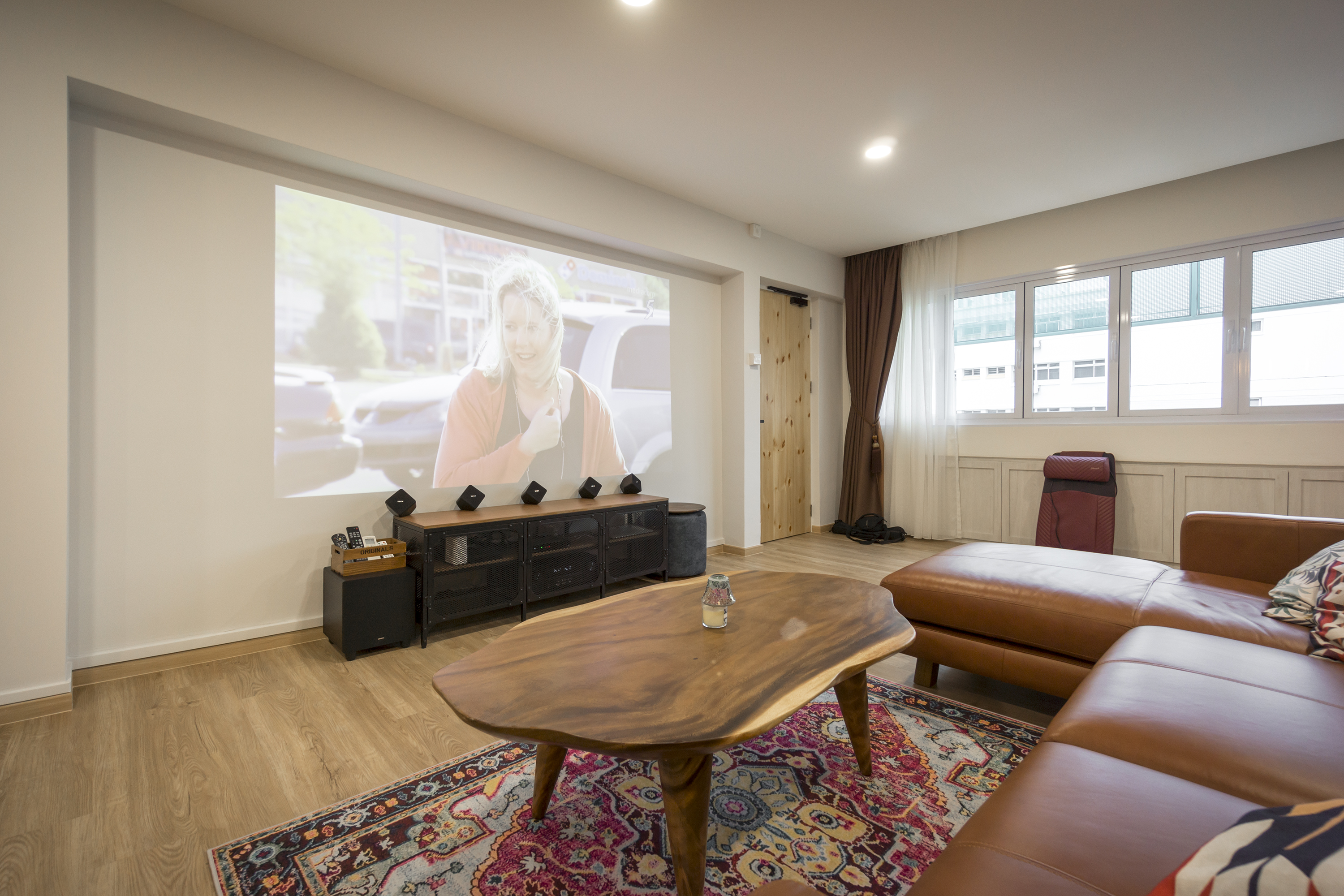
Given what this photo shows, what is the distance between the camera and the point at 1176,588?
6.76 feet

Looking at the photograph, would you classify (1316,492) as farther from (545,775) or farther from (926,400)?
Answer: (545,775)

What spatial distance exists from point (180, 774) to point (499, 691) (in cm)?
132

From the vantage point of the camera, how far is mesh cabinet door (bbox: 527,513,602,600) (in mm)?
3211

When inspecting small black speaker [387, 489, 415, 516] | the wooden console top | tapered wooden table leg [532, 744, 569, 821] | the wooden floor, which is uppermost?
small black speaker [387, 489, 415, 516]

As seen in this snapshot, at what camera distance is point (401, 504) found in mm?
3053

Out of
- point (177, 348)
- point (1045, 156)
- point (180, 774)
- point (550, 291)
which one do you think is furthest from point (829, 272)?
point (180, 774)

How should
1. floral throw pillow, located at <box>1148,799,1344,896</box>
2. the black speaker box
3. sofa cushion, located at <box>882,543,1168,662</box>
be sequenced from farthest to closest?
1. the black speaker box
2. sofa cushion, located at <box>882,543,1168,662</box>
3. floral throw pillow, located at <box>1148,799,1344,896</box>

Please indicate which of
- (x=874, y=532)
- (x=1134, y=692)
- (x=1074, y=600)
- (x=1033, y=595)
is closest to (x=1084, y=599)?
(x=1074, y=600)

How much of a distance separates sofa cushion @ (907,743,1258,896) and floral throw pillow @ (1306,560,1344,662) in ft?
3.41

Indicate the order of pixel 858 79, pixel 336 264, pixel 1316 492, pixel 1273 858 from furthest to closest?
pixel 1316 492 < pixel 336 264 < pixel 858 79 < pixel 1273 858

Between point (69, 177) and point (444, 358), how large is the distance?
5.26 feet

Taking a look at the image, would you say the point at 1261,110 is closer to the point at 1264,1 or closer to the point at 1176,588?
the point at 1264,1

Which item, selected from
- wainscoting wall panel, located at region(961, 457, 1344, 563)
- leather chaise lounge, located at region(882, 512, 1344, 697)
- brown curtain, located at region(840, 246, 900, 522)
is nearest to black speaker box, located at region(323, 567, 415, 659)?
leather chaise lounge, located at region(882, 512, 1344, 697)

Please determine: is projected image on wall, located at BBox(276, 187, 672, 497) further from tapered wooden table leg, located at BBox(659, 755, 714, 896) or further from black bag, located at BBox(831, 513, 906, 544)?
tapered wooden table leg, located at BBox(659, 755, 714, 896)
